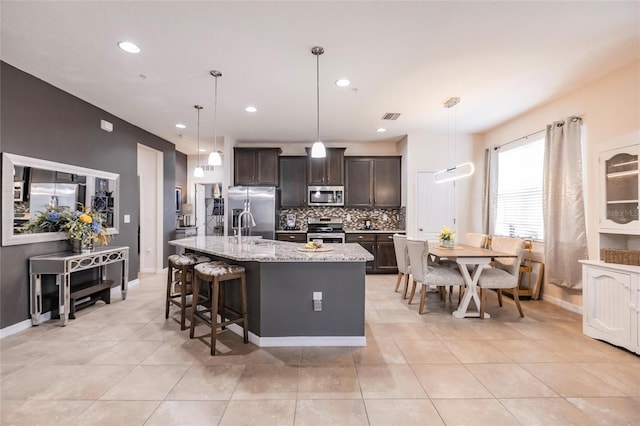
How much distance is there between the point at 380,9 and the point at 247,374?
2.94 m

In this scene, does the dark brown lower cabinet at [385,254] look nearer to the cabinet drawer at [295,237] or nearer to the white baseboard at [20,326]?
the cabinet drawer at [295,237]

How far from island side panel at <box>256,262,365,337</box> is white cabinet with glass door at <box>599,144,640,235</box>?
2598 millimetres

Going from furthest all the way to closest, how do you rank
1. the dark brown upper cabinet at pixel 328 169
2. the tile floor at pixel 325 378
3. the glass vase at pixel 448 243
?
the dark brown upper cabinet at pixel 328 169, the glass vase at pixel 448 243, the tile floor at pixel 325 378

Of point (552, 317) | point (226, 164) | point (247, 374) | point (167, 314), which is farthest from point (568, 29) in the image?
point (226, 164)

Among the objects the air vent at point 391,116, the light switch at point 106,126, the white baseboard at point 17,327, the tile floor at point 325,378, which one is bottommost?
the tile floor at point 325,378

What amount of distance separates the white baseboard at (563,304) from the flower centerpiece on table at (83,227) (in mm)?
6135

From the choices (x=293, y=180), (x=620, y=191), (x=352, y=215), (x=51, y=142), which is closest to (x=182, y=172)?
(x=293, y=180)

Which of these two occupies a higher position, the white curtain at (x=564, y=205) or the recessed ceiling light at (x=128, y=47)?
the recessed ceiling light at (x=128, y=47)

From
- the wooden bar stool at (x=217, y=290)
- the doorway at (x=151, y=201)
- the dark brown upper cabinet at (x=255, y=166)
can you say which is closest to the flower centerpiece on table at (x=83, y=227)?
the wooden bar stool at (x=217, y=290)

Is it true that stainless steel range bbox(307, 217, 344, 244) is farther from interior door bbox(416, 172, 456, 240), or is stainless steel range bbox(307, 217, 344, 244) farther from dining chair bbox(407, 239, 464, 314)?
dining chair bbox(407, 239, 464, 314)

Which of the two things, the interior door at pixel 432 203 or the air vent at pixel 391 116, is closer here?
the air vent at pixel 391 116

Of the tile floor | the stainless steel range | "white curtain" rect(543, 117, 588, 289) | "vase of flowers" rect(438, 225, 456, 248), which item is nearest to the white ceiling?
"white curtain" rect(543, 117, 588, 289)

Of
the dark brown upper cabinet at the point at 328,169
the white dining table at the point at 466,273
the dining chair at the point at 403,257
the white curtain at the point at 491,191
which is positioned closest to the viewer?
the white dining table at the point at 466,273

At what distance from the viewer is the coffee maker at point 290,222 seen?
244 inches
